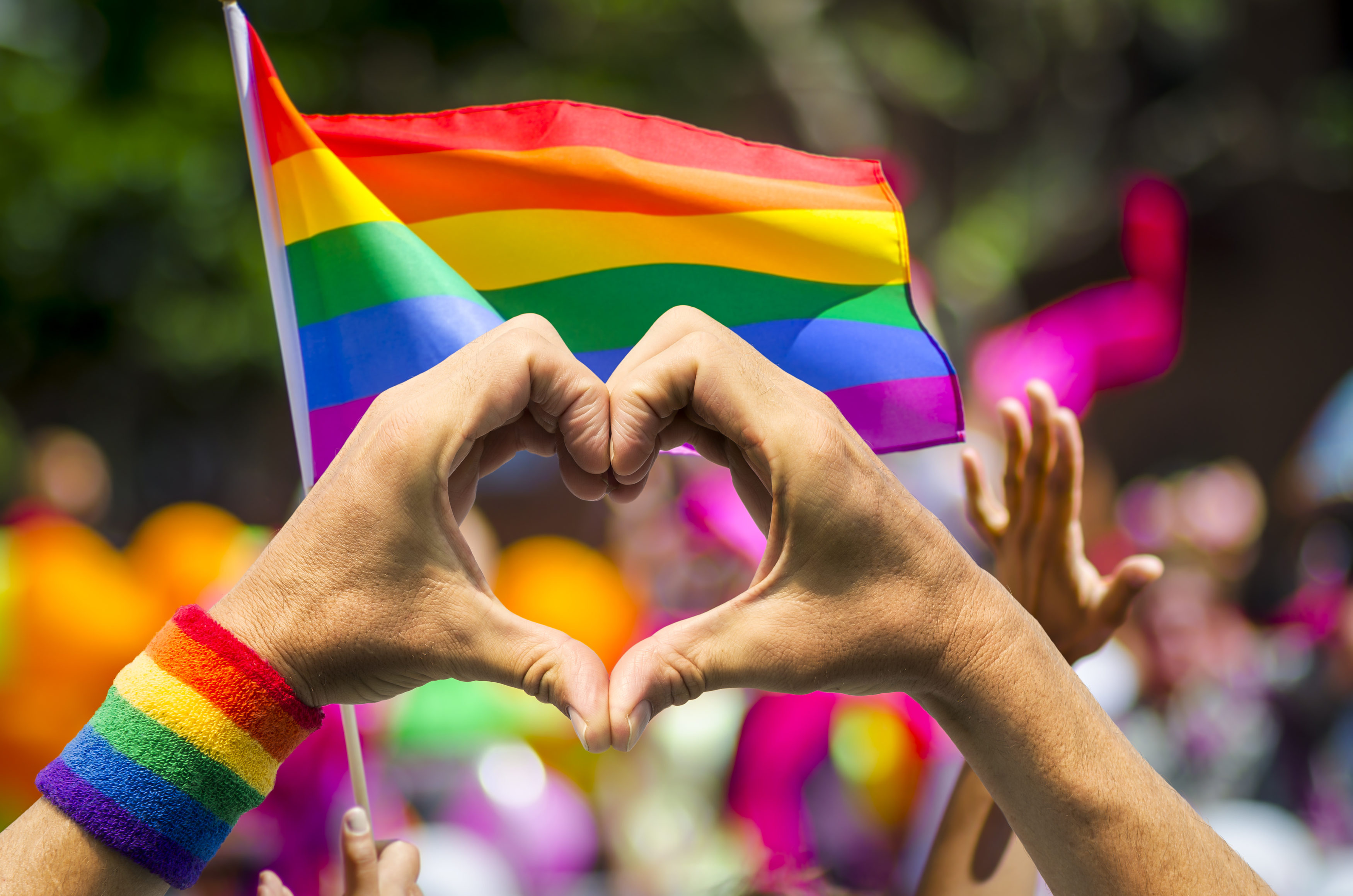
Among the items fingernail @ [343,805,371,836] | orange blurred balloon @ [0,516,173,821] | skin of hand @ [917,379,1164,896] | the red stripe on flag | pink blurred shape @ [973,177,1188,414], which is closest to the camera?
fingernail @ [343,805,371,836]

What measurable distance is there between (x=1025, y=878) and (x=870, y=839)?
2.46 metres

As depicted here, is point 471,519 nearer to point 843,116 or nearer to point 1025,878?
point 1025,878

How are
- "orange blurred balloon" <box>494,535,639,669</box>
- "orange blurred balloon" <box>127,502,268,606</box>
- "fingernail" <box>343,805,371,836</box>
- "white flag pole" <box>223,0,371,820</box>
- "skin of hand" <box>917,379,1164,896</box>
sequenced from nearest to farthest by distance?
"fingernail" <box>343,805,371,836</box>
"skin of hand" <box>917,379,1164,896</box>
"white flag pole" <box>223,0,371,820</box>
"orange blurred balloon" <box>127,502,268,606</box>
"orange blurred balloon" <box>494,535,639,669</box>

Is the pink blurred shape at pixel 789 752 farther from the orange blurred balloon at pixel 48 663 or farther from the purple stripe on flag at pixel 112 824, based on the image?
the purple stripe on flag at pixel 112 824

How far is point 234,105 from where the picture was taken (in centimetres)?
620

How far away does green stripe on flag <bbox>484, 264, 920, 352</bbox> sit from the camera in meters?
1.98

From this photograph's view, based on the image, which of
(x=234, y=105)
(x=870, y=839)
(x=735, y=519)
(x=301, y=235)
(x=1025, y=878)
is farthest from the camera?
(x=234, y=105)

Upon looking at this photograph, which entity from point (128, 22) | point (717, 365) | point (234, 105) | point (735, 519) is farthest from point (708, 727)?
point (128, 22)

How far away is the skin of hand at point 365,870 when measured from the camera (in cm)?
147

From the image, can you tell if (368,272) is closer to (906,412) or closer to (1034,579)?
(906,412)

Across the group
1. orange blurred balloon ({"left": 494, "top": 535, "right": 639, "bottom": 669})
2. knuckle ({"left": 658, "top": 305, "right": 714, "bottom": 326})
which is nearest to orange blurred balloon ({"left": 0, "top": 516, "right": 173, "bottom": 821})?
orange blurred balloon ({"left": 494, "top": 535, "right": 639, "bottom": 669})

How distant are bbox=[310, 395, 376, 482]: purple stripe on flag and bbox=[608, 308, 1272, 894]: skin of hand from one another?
103cm

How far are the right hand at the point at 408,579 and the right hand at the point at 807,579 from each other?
0.34 ft

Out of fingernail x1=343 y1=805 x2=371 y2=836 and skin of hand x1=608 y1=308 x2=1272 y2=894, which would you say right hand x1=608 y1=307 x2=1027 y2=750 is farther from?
fingernail x1=343 y1=805 x2=371 y2=836
